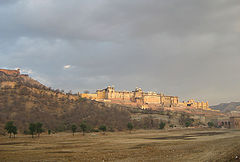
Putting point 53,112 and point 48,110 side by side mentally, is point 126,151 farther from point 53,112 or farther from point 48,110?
point 48,110

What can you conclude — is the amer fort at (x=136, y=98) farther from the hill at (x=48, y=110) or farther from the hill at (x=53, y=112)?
the hill at (x=48, y=110)

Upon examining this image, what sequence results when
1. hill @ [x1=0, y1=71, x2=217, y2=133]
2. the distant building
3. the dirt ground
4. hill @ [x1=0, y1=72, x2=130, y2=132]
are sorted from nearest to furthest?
the dirt ground
hill @ [x1=0, y1=72, x2=130, y2=132]
hill @ [x1=0, y1=71, x2=217, y2=133]
the distant building

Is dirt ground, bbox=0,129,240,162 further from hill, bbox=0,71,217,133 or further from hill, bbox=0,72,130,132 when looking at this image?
hill, bbox=0,71,217,133

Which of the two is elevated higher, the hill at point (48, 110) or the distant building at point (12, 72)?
the distant building at point (12, 72)

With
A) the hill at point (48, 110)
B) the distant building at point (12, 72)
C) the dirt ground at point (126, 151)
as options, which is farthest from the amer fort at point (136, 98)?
the dirt ground at point (126, 151)

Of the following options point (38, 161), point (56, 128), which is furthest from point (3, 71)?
point (38, 161)

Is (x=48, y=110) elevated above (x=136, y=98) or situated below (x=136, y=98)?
below

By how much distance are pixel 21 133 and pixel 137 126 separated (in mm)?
40863

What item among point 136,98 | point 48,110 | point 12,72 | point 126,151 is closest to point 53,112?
point 48,110

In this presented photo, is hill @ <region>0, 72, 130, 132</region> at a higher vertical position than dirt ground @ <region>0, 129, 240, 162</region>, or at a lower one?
higher

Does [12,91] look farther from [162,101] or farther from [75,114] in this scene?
[162,101]

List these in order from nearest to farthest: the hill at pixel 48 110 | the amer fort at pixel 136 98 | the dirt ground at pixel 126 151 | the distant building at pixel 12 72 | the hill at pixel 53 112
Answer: the dirt ground at pixel 126 151, the hill at pixel 48 110, the hill at pixel 53 112, the distant building at pixel 12 72, the amer fort at pixel 136 98

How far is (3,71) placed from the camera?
5428 inches

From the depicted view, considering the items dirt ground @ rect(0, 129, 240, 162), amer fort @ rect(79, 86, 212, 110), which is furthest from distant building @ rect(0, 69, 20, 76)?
dirt ground @ rect(0, 129, 240, 162)
